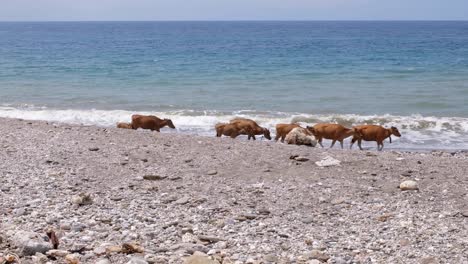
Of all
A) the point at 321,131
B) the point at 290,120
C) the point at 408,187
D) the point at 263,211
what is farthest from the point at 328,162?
the point at 290,120

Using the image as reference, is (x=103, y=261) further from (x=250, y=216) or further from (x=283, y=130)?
(x=283, y=130)

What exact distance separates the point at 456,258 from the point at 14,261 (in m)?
4.24

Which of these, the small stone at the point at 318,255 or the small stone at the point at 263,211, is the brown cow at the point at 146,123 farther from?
the small stone at the point at 318,255

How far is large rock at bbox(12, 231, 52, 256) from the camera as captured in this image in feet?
20.6

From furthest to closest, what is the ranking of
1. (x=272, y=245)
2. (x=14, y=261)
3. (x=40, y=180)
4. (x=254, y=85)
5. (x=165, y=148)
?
(x=254, y=85)
(x=165, y=148)
(x=40, y=180)
(x=272, y=245)
(x=14, y=261)

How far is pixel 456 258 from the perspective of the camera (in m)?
6.46

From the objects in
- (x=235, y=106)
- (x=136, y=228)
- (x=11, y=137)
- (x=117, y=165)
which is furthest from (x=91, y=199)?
(x=235, y=106)

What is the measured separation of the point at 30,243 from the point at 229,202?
2.78 metres

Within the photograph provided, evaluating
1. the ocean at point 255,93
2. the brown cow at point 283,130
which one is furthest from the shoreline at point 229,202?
the ocean at point 255,93

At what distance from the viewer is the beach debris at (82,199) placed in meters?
8.11

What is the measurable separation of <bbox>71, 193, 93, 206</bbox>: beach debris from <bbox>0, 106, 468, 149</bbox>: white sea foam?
9.36m

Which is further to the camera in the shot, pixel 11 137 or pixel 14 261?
pixel 11 137

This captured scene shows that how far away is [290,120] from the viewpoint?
1967cm

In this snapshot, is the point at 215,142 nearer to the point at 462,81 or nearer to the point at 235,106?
the point at 235,106
